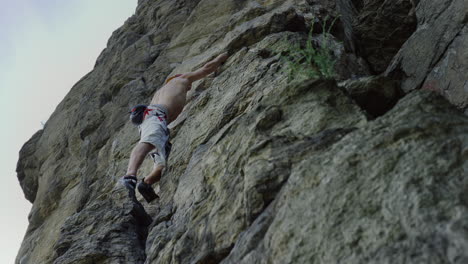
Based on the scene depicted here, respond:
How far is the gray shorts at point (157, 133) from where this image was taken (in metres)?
7.14

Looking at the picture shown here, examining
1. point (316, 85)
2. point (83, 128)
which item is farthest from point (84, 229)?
point (83, 128)

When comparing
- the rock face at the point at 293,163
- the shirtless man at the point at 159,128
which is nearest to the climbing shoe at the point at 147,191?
the shirtless man at the point at 159,128

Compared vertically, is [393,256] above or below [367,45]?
below

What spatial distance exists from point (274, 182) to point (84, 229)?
11.5 feet

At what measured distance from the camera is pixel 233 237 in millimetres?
3904

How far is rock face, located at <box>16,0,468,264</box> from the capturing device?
2867 millimetres

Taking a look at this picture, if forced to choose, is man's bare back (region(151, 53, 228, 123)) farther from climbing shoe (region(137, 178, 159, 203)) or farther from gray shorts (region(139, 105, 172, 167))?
climbing shoe (region(137, 178, 159, 203))

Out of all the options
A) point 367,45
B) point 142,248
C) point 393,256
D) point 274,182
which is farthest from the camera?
point 367,45

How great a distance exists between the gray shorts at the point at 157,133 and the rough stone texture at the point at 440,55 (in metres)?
3.36

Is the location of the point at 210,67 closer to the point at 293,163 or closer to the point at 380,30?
the point at 380,30

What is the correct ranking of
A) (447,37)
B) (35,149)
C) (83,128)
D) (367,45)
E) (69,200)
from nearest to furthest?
(447,37), (367,45), (69,200), (83,128), (35,149)

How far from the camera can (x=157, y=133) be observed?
7.29 metres

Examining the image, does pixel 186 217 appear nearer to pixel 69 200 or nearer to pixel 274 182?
pixel 274 182

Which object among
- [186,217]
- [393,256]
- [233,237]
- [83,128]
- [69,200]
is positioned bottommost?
[393,256]
